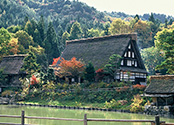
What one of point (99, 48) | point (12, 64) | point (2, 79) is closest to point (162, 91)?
point (99, 48)

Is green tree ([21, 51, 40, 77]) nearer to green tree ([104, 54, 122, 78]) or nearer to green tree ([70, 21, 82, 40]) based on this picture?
green tree ([104, 54, 122, 78])

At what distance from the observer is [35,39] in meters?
67.4

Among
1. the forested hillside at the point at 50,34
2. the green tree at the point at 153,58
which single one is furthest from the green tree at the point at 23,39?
the green tree at the point at 153,58

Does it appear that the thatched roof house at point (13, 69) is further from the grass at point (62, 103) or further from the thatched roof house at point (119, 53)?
the thatched roof house at point (119, 53)

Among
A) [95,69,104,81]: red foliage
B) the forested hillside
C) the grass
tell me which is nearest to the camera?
the grass

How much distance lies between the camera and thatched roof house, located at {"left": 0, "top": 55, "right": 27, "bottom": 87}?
155 ft

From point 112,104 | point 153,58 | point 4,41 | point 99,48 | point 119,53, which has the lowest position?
point 112,104

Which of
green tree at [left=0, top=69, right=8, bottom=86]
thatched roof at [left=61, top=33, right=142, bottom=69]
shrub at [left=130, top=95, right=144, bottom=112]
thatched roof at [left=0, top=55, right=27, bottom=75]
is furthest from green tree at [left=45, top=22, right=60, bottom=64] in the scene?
shrub at [left=130, top=95, right=144, bottom=112]

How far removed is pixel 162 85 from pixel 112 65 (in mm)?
10915

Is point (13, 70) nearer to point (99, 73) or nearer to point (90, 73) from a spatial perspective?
point (90, 73)

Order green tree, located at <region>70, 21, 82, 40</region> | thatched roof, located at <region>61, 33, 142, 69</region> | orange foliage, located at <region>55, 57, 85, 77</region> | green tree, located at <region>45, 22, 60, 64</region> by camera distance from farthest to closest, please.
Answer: green tree, located at <region>70, 21, 82, 40</region>
green tree, located at <region>45, 22, 60, 64</region>
thatched roof, located at <region>61, 33, 142, 69</region>
orange foliage, located at <region>55, 57, 85, 77</region>

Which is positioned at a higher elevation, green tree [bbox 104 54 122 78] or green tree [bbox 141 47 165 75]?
green tree [bbox 141 47 165 75]

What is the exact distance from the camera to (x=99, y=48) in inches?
1916

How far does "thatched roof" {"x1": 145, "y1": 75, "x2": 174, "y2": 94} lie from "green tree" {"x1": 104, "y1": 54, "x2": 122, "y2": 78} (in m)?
9.76
